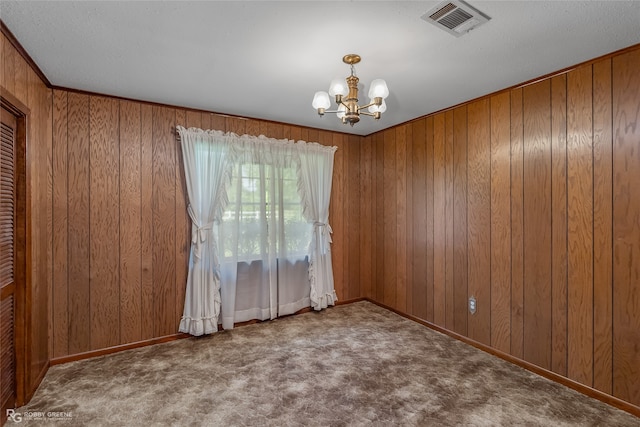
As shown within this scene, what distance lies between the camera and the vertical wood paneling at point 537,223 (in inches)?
104

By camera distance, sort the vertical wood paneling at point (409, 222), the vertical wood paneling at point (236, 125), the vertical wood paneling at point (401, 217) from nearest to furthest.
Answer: the vertical wood paneling at point (236, 125) < the vertical wood paneling at point (409, 222) < the vertical wood paneling at point (401, 217)

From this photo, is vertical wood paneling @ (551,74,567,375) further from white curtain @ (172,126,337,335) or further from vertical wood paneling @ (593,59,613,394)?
white curtain @ (172,126,337,335)

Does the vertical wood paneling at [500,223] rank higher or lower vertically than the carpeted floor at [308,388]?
higher

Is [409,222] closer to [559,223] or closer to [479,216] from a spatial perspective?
[479,216]

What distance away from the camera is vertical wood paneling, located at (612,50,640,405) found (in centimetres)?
216

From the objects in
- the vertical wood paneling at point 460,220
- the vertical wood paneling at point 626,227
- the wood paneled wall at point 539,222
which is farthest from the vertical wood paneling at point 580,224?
the vertical wood paneling at point 460,220

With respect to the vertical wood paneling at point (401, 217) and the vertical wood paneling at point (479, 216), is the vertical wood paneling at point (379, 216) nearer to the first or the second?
the vertical wood paneling at point (401, 217)

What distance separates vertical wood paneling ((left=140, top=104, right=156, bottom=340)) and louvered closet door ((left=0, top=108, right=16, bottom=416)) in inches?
41.9

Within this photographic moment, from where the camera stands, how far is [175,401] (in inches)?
89.5

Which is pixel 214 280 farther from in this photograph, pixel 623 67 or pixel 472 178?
pixel 623 67

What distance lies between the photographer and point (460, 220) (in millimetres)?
3369

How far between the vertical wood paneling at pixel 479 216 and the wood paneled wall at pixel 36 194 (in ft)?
12.3

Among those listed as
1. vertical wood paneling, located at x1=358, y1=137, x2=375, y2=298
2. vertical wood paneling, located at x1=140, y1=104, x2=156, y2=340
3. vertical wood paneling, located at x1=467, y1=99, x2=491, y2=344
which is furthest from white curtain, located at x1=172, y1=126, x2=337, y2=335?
vertical wood paneling, located at x1=467, y1=99, x2=491, y2=344

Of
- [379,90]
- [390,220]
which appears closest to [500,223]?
[390,220]
